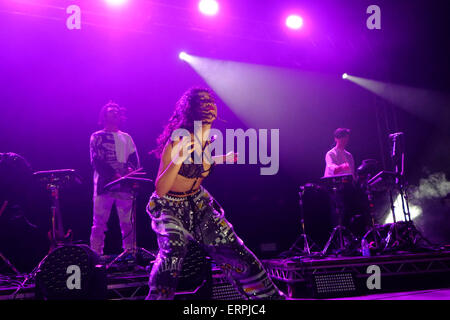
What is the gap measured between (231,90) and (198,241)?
6109mm

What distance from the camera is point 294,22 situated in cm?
747

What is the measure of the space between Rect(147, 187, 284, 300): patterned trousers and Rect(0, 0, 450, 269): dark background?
347 cm

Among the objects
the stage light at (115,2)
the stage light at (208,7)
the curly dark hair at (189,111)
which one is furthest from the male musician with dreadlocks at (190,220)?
the stage light at (208,7)

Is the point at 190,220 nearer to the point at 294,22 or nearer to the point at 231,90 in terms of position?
the point at 231,90

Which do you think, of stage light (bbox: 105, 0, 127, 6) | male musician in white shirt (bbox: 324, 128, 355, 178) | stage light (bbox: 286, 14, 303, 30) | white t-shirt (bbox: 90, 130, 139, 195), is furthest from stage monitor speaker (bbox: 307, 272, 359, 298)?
A: stage light (bbox: 105, 0, 127, 6)

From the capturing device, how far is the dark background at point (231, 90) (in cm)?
636

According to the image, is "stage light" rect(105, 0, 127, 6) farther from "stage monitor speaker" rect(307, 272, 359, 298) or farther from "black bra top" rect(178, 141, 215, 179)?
"stage monitor speaker" rect(307, 272, 359, 298)

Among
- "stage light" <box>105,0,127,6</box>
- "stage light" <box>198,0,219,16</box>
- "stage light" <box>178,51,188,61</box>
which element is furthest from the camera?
"stage light" <box>178,51,188,61</box>

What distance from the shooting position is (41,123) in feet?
21.2

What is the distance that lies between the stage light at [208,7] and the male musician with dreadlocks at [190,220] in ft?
15.4

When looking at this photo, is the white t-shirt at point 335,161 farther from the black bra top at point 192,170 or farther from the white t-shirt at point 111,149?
the black bra top at point 192,170

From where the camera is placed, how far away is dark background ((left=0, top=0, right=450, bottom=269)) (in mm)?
6359

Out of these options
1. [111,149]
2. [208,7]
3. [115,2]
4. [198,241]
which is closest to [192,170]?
[198,241]

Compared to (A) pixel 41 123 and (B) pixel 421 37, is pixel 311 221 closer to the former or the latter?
(B) pixel 421 37
